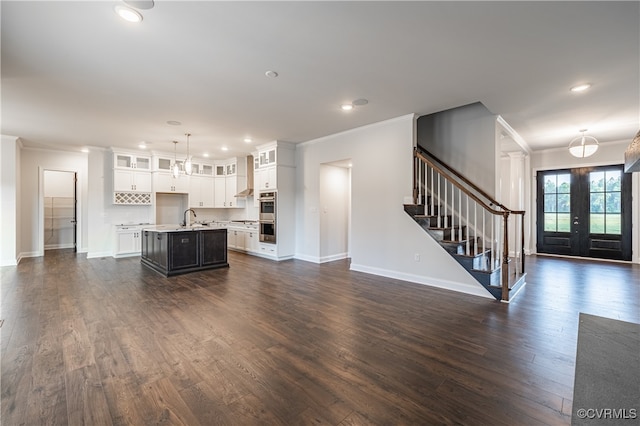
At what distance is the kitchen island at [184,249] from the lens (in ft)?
17.4

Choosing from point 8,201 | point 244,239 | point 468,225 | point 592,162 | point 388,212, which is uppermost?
point 592,162

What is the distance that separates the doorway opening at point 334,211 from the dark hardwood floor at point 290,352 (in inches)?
85.4

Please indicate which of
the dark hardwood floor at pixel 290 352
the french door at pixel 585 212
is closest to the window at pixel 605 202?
the french door at pixel 585 212

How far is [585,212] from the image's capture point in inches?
279

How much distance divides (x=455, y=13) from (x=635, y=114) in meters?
4.79

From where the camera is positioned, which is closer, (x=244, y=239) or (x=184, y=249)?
(x=184, y=249)

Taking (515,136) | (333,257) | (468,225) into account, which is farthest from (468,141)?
(333,257)

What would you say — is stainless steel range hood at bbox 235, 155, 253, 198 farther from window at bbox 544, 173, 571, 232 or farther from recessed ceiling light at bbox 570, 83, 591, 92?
window at bbox 544, 173, 571, 232

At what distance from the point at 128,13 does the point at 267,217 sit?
17.1 feet

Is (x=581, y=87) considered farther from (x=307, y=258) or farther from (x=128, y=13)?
(x=307, y=258)

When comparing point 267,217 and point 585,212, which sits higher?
point 585,212

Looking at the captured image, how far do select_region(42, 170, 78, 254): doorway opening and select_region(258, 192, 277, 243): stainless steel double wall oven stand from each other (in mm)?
5688

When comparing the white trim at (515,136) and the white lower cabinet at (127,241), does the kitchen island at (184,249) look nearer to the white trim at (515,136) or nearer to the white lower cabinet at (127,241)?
the white lower cabinet at (127,241)

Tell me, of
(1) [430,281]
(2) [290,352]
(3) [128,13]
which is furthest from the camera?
(1) [430,281]
